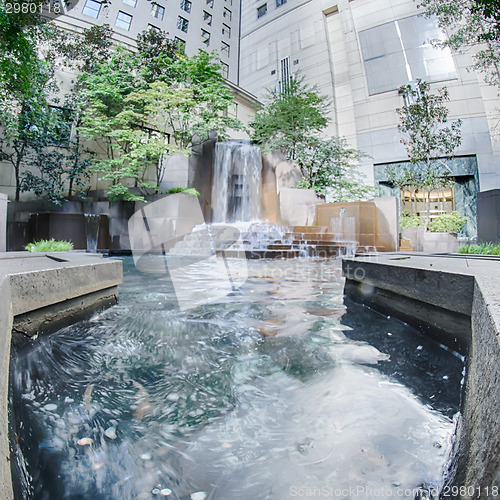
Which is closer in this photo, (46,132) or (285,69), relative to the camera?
(46,132)

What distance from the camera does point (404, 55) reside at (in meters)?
22.8

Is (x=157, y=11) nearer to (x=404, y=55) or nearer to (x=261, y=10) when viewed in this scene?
(x=261, y=10)

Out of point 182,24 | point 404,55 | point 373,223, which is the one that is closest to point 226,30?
point 182,24

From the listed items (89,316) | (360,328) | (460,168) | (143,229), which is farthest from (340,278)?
(460,168)

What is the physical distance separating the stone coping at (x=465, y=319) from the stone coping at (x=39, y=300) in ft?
4.27

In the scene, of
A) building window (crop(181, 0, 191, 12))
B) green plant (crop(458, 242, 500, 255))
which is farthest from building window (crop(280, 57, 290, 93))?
green plant (crop(458, 242, 500, 255))

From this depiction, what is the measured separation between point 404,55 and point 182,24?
2005 cm

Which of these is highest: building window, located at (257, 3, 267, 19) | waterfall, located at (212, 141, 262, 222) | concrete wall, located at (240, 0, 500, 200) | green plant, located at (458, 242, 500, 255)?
building window, located at (257, 3, 267, 19)

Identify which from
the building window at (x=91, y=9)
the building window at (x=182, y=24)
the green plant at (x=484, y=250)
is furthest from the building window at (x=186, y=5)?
the green plant at (x=484, y=250)

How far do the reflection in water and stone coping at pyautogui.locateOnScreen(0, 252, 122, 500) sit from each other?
17 centimetres

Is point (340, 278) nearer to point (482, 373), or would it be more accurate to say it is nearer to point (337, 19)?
point (482, 373)

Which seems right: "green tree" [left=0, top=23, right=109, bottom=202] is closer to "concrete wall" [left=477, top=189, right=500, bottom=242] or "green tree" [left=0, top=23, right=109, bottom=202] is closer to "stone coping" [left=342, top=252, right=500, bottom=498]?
"stone coping" [left=342, top=252, right=500, bottom=498]

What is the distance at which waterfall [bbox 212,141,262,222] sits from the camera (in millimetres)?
16797

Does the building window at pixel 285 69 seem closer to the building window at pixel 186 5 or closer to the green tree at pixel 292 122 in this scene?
the building window at pixel 186 5
